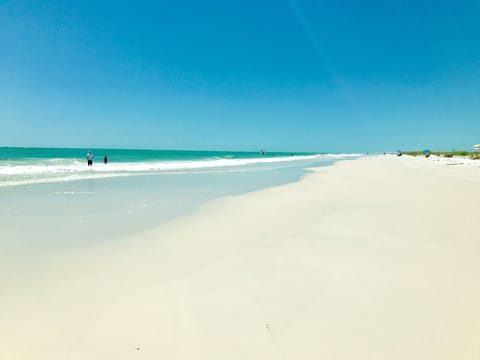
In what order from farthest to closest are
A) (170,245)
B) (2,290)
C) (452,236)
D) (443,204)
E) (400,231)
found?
(443,204) < (400,231) < (452,236) < (170,245) < (2,290)

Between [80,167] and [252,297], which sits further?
[80,167]

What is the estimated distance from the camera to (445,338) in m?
2.42

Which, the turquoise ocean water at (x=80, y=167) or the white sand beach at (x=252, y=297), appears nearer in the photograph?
the white sand beach at (x=252, y=297)

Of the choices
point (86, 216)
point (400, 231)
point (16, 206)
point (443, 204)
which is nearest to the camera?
point (400, 231)

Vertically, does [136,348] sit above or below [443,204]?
below

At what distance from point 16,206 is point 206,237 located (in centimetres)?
594

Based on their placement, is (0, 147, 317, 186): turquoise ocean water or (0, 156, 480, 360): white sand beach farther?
(0, 147, 317, 186): turquoise ocean water

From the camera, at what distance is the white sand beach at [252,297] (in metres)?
2.36

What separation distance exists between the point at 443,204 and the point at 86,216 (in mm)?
9546

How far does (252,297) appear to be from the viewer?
3.10 meters

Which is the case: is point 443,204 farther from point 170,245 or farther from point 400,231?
point 170,245

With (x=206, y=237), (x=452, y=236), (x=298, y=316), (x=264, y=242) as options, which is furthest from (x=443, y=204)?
(x=298, y=316)

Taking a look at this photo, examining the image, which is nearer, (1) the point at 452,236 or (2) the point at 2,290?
(2) the point at 2,290

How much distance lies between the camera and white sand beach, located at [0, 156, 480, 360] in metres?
2.36
